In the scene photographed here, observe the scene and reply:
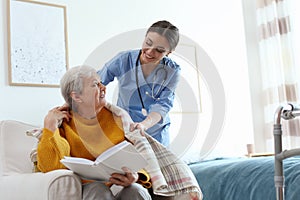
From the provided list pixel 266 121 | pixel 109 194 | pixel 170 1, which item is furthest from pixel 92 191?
pixel 266 121

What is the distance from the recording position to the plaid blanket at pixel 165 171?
1.77 metres

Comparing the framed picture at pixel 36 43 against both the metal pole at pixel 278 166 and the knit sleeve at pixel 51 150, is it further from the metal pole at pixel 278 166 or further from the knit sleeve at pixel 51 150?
the metal pole at pixel 278 166

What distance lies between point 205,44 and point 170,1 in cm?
49

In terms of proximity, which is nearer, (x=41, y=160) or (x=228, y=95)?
(x=41, y=160)

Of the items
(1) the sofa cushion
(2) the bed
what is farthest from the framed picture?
(2) the bed

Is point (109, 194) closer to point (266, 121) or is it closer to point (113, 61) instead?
point (113, 61)

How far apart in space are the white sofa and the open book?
7 centimetres

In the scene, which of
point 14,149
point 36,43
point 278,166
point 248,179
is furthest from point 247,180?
point 36,43

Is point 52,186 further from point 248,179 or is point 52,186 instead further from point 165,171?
point 248,179

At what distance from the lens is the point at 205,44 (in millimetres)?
3734

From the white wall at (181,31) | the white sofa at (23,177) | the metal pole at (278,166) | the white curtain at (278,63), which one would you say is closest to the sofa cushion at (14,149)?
the white sofa at (23,177)

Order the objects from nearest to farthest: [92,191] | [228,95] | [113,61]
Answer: [92,191] → [113,61] → [228,95]

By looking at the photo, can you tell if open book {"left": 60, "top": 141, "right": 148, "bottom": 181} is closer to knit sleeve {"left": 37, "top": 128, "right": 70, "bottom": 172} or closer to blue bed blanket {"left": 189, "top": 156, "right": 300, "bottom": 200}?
knit sleeve {"left": 37, "top": 128, "right": 70, "bottom": 172}

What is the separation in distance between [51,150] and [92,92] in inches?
12.5
